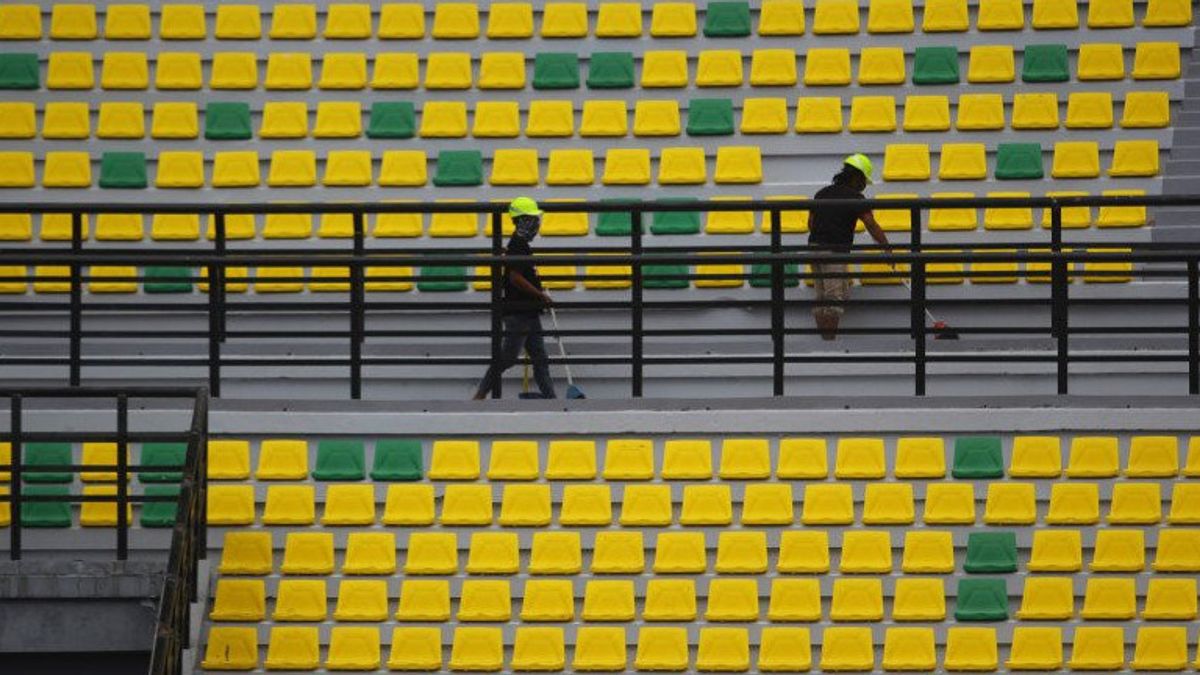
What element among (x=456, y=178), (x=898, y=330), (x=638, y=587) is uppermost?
(x=456, y=178)

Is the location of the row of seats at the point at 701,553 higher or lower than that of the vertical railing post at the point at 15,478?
lower

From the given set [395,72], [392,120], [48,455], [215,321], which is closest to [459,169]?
[392,120]

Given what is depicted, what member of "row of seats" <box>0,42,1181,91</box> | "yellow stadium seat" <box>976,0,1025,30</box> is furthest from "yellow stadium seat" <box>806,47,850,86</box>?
"yellow stadium seat" <box>976,0,1025,30</box>

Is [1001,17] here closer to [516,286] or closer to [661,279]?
[661,279]

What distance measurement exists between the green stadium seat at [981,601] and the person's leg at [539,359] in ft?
8.06

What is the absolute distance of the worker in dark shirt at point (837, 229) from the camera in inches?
561

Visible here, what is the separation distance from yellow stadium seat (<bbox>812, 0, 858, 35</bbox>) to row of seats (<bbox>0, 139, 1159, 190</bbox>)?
998mm

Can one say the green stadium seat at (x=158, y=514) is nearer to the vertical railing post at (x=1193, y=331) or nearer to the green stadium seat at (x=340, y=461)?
the green stadium seat at (x=340, y=461)

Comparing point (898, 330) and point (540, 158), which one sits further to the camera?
point (540, 158)

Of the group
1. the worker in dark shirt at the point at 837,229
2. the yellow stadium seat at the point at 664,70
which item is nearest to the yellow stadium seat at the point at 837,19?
the yellow stadium seat at the point at 664,70

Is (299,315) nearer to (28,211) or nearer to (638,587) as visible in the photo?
(28,211)

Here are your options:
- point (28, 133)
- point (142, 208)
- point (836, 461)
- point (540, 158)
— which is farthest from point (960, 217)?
point (28, 133)

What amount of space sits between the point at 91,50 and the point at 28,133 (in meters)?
0.77

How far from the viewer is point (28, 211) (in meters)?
14.3
